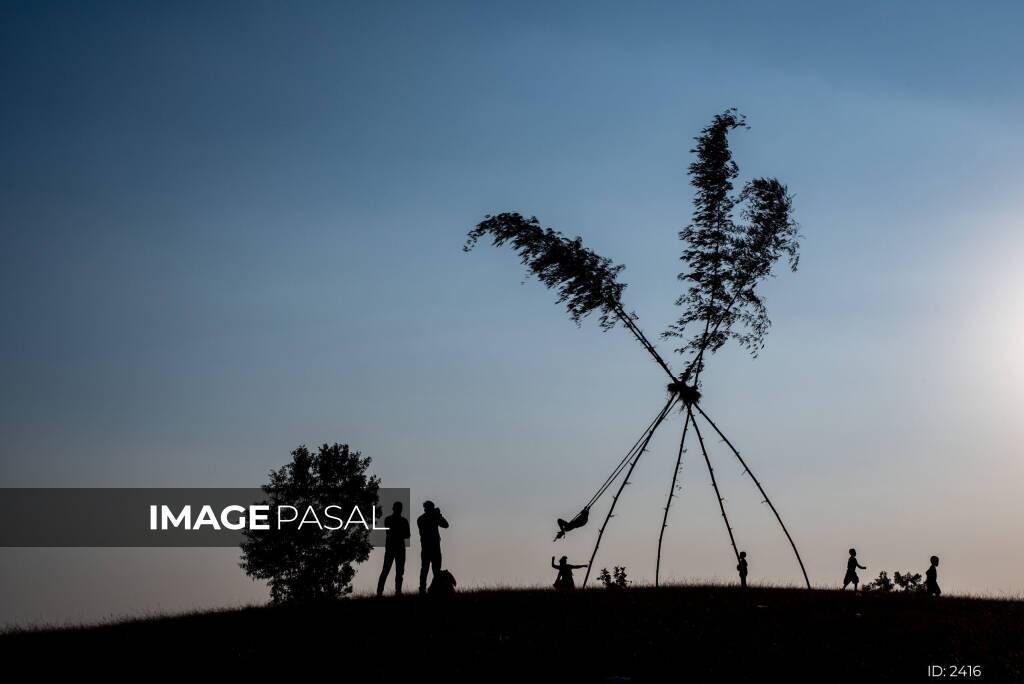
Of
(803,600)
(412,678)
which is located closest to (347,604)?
(412,678)

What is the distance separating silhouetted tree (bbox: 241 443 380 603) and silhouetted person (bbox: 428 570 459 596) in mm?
26104

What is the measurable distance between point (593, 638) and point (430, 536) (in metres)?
5.95

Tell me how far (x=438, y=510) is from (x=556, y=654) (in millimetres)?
6523

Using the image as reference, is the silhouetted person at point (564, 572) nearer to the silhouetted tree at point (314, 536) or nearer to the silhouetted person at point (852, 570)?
the silhouetted person at point (852, 570)

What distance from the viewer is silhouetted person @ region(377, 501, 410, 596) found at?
23.9 metres

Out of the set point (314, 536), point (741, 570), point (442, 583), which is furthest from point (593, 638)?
point (314, 536)

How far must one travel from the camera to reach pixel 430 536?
23.6 m

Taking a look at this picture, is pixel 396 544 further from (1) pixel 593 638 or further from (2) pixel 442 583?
(1) pixel 593 638

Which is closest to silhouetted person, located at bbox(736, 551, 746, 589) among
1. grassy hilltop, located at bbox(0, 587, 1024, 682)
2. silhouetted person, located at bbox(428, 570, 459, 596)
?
grassy hilltop, located at bbox(0, 587, 1024, 682)

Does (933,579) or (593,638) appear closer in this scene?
(593,638)

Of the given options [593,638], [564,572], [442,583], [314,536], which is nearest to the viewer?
[593,638]

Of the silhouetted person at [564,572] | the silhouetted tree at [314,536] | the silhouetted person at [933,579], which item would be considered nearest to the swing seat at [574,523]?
the silhouetted person at [564,572]

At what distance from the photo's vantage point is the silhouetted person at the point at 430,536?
2362cm

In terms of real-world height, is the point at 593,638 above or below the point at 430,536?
below
